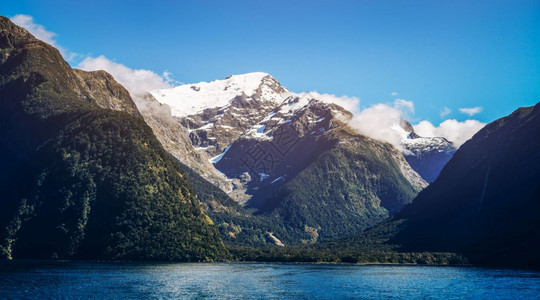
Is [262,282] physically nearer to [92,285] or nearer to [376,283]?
[376,283]

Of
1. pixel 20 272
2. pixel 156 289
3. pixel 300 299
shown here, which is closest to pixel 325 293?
pixel 300 299

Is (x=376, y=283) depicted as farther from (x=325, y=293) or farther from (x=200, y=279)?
(x=200, y=279)

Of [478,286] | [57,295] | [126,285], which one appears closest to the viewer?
[57,295]

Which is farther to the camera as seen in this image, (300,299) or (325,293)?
(325,293)

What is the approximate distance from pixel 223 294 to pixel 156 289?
21.0 m

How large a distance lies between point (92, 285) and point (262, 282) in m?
58.5

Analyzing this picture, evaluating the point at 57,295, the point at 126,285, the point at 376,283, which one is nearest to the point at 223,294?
the point at 126,285

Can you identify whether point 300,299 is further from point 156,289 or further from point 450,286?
point 450,286

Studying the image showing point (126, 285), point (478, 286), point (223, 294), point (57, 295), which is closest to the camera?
point (57, 295)

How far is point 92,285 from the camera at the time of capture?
164750mm

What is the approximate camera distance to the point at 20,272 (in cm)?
19475

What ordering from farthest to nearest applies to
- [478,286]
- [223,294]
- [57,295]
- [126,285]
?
[478,286] → [126,285] → [223,294] → [57,295]

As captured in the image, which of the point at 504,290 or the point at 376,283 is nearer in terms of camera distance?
the point at 504,290

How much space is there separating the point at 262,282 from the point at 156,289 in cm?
4470
